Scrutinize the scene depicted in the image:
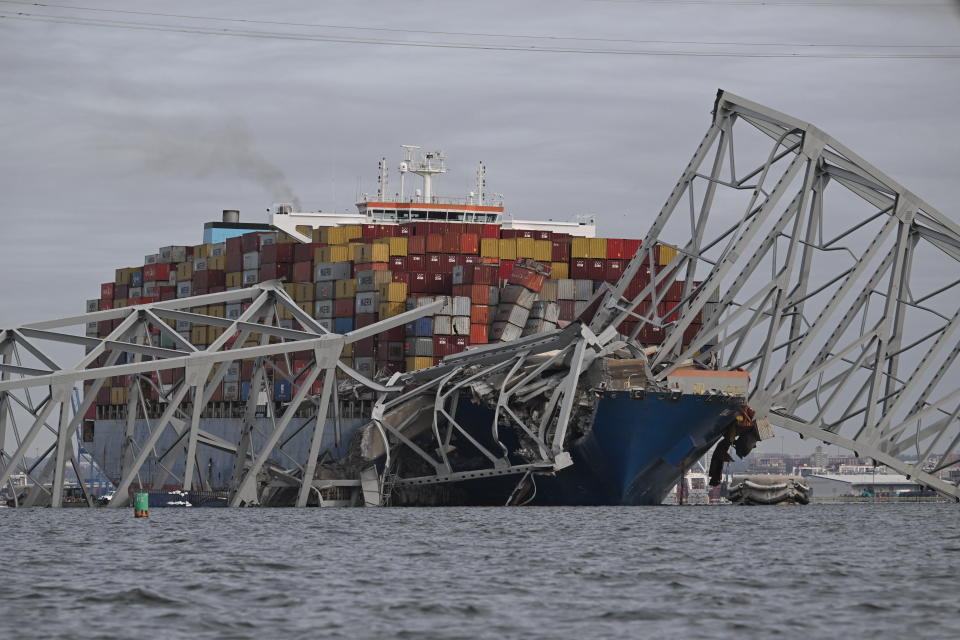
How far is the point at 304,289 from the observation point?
9325 cm

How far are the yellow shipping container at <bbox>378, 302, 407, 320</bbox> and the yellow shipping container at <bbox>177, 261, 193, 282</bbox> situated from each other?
23.6 m

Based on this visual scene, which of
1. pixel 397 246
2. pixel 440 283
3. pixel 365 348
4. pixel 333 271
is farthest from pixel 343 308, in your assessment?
pixel 440 283

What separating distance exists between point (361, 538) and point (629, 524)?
11.1 meters

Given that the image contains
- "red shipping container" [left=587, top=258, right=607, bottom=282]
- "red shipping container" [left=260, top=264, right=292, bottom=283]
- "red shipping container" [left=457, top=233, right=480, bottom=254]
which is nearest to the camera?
"red shipping container" [left=587, top=258, right=607, bottom=282]

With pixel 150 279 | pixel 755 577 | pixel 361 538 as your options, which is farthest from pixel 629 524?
pixel 150 279

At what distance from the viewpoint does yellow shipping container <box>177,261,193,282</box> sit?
104500 millimetres

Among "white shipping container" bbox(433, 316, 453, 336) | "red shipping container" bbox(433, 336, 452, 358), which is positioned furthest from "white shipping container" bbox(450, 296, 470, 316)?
"red shipping container" bbox(433, 336, 452, 358)

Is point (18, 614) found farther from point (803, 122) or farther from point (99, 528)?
point (803, 122)

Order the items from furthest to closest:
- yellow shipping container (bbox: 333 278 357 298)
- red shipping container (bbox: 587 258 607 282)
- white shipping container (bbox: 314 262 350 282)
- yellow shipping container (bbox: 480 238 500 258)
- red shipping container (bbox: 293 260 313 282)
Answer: red shipping container (bbox: 293 260 313 282), white shipping container (bbox: 314 262 350 282), yellow shipping container (bbox: 480 238 500 258), yellow shipping container (bbox: 333 278 357 298), red shipping container (bbox: 587 258 607 282)

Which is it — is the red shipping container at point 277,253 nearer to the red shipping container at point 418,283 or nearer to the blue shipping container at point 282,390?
the blue shipping container at point 282,390

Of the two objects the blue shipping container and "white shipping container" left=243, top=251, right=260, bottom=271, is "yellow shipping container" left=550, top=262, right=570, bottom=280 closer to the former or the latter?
the blue shipping container

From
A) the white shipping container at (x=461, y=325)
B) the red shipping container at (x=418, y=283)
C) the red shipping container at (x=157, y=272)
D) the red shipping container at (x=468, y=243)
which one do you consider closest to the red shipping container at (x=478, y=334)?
the white shipping container at (x=461, y=325)

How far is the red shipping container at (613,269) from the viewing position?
88.3 m

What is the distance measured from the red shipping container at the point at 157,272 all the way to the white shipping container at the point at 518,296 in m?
32.7
